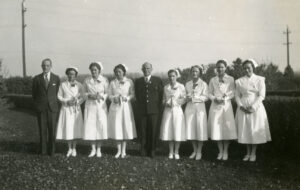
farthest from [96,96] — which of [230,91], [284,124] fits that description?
[284,124]

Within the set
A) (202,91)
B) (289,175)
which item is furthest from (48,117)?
(289,175)

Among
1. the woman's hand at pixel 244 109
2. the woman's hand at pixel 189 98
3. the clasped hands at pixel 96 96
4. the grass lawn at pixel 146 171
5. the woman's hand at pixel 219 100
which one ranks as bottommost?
the grass lawn at pixel 146 171

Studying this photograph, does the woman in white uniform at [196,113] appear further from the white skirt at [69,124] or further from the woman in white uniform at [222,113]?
the white skirt at [69,124]

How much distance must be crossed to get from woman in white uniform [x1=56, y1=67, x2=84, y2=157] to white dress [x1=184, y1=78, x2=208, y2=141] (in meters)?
2.54

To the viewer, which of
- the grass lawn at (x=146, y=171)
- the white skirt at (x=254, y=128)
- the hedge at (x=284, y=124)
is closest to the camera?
the grass lawn at (x=146, y=171)

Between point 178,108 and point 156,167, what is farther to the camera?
point 178,108

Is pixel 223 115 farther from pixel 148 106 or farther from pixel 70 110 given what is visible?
pixel 70 110

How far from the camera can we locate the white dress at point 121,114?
923 cm

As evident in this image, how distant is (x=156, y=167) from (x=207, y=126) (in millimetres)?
1705

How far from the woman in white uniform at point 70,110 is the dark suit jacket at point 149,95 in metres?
1.42

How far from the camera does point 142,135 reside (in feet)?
30.3

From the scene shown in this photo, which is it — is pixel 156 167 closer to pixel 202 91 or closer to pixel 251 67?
pixel 202 91

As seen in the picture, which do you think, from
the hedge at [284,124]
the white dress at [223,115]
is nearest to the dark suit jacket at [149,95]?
the white dress at [223,115]

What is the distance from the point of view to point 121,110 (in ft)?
30.5
